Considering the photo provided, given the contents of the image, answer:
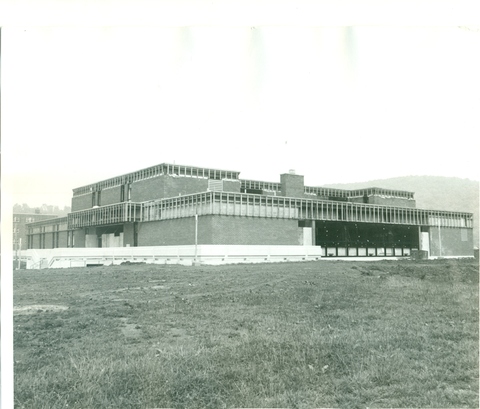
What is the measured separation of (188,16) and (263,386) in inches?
251

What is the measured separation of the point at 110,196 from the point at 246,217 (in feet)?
83.8

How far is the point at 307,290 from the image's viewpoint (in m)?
14.7

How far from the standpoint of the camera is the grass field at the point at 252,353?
6477 millimetres

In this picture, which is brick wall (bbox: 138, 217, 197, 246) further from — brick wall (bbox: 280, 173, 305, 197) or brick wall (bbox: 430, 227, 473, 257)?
brick wall (bbox: 430, 227, 473, 257)

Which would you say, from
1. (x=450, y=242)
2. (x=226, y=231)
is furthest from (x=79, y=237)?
(x=450, y=242)

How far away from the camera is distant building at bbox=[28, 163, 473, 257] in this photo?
42.2m

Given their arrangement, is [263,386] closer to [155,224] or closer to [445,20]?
[445,20]

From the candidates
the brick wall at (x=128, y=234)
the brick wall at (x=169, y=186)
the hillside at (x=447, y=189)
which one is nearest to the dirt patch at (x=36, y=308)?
the hillside at (x=447, y=189)

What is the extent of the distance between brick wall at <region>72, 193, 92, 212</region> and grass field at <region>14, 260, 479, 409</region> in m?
55.5

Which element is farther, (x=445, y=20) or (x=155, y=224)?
(x=155, y=224)

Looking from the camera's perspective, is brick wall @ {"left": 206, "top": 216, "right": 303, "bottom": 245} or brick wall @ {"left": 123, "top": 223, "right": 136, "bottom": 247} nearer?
brick wall @ {"left": 206, "top": 216, "right": 303, "bottom": 245}

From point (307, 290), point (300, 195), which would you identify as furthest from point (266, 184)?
point (307, 290)

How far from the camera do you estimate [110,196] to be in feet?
197

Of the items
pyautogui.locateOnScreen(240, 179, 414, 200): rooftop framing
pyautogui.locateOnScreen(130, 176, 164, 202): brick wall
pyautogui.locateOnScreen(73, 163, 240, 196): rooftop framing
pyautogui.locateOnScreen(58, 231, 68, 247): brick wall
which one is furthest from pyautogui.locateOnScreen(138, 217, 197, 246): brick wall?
pyautogui.locateOnScreen(58, 231, 68, 247): brick wall
